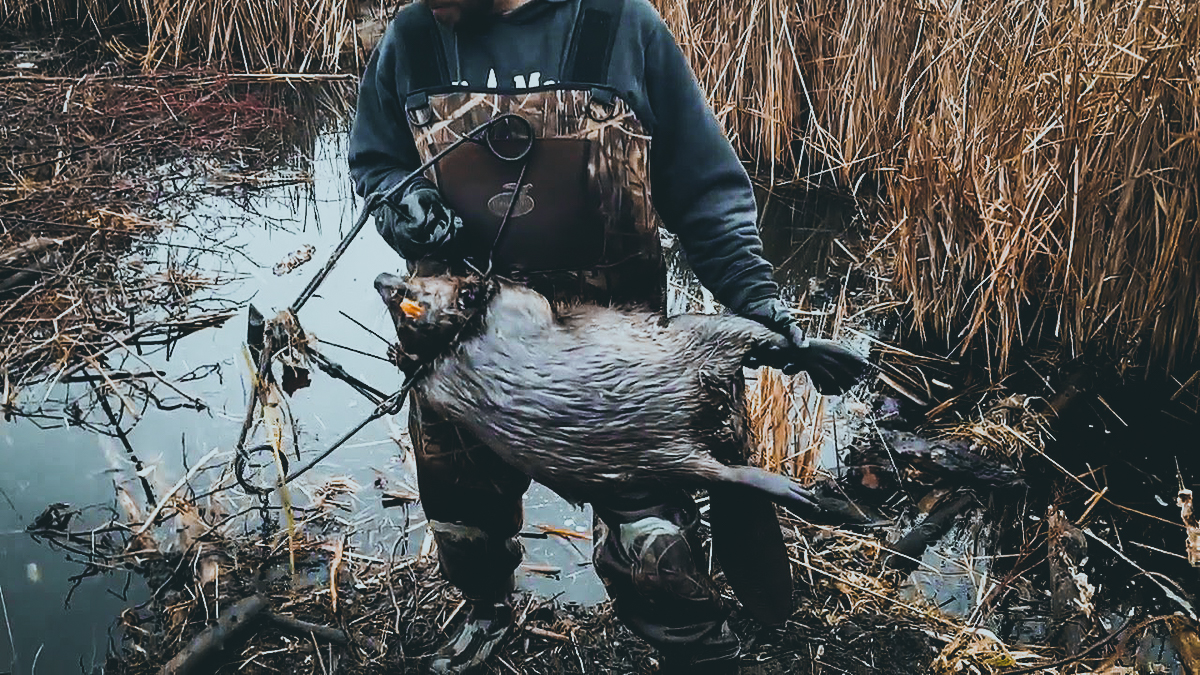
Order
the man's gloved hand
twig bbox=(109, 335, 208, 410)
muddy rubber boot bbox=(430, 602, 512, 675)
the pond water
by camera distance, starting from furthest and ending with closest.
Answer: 1. twig bbox=(109, 335, 208, 410)
2. the pond water
3. muddy rubber boot bbox=(430, 602, 512, 675)
4. the man's gloved hand

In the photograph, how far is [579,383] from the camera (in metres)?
1.91

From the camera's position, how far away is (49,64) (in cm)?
777

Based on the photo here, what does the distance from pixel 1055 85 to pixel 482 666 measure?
2.79 m

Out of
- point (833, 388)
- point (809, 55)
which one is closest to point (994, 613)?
point (833, 388)

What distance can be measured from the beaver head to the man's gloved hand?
1.71 ft

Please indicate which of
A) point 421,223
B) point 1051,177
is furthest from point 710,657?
point 1051,177

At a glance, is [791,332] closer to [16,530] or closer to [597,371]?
[597,371]

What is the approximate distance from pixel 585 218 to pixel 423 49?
0.45 m

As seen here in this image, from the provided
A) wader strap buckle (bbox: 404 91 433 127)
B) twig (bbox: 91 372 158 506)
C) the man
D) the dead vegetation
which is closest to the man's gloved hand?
the man

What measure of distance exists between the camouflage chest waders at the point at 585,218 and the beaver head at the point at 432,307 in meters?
0.13

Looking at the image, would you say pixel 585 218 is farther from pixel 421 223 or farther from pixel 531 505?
→ pixel 531 505

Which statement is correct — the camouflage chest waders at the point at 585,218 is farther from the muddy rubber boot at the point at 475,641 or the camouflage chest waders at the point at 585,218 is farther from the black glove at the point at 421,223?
the muddy rubber boot at the point at 475,641

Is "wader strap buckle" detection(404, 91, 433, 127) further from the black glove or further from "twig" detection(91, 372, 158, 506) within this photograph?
"twig" detection(91, 372, 158, 506)

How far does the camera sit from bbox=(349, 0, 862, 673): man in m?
2.07
